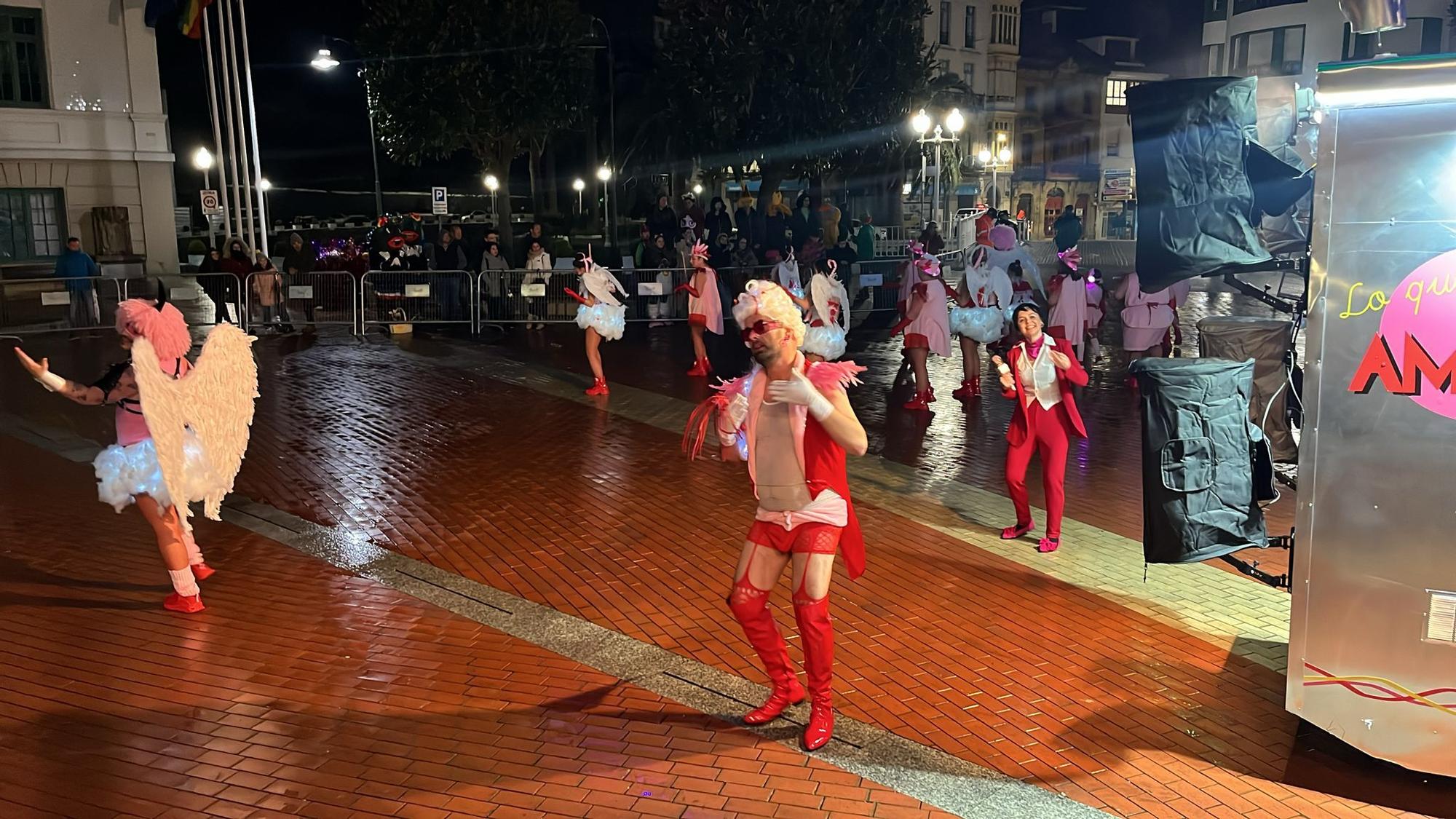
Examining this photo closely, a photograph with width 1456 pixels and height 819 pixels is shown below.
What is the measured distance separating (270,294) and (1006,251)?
42.5 feet

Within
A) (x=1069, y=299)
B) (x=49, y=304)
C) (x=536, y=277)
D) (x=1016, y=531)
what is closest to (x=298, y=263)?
(x=49, y=304)

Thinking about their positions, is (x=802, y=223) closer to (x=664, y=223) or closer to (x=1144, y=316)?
(x=664, y=223)

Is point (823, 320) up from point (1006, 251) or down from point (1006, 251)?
down

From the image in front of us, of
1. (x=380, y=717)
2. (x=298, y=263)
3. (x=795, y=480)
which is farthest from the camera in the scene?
(x=298, y=263)

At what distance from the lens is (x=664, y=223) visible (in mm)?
22266

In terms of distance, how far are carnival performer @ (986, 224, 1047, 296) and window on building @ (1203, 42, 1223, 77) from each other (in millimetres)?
57945

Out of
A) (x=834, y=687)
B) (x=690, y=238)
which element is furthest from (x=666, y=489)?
(x=690, y=238)

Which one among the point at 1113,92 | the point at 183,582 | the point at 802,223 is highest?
A: the point at 1113,92

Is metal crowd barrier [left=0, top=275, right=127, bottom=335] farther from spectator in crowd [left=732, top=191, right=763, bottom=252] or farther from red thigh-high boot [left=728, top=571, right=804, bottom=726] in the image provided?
red thigh-high boot [left=728, top=571, right=804, bottom=726]

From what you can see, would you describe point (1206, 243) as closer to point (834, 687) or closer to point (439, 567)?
point (834, 687)

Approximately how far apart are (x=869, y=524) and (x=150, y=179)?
24.4 meters

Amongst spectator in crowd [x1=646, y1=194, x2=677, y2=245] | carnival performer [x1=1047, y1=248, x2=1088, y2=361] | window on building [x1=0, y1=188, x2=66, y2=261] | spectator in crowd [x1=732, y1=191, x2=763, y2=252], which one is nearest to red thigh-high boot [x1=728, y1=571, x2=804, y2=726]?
carnival performer [x1=1047, y1=248, x2=1088, y2=361]

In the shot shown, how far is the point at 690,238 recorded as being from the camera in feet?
73.2

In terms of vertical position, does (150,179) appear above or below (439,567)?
above
